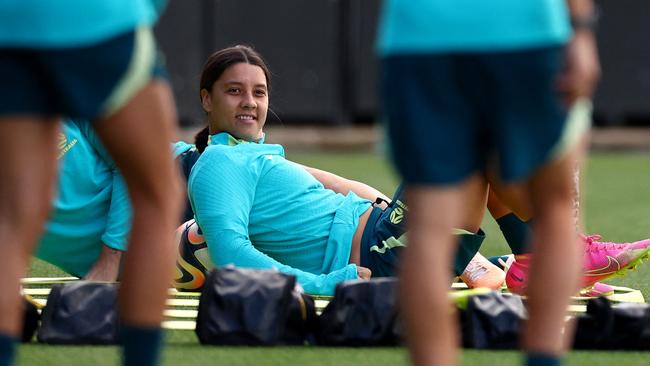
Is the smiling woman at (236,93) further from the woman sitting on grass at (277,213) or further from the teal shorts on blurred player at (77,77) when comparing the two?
the teal shorts on blurred player at (77,77)

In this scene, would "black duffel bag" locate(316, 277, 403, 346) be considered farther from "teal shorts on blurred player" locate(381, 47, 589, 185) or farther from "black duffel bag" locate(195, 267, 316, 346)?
"teal shorts on blurred player" locate(381, 47, 589, 185)

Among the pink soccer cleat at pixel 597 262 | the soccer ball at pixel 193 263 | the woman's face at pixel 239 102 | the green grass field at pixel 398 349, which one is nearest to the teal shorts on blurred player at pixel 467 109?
the green grass field at pixel 398 349

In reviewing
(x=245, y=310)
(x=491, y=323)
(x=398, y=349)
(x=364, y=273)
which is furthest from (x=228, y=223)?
(x=491, y=323)

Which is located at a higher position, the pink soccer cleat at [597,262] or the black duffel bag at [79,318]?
the black duffel bag at [79,318]

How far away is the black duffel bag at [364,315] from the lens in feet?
12.2

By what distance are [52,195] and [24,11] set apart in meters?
0.37

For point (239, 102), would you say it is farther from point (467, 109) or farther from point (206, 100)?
point (467, 109)

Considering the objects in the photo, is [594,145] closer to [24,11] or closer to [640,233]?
[640,233]

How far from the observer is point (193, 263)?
4828mm

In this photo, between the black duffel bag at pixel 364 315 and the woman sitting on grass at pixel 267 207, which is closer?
the black duffel bag at pixel 364 315

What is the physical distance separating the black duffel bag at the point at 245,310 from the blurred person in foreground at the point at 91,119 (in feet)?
3.13

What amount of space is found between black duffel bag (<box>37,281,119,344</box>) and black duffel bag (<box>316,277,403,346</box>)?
1.84ft

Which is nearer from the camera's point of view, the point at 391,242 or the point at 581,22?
the point at 581,22

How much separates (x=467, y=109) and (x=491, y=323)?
4.05 ft
